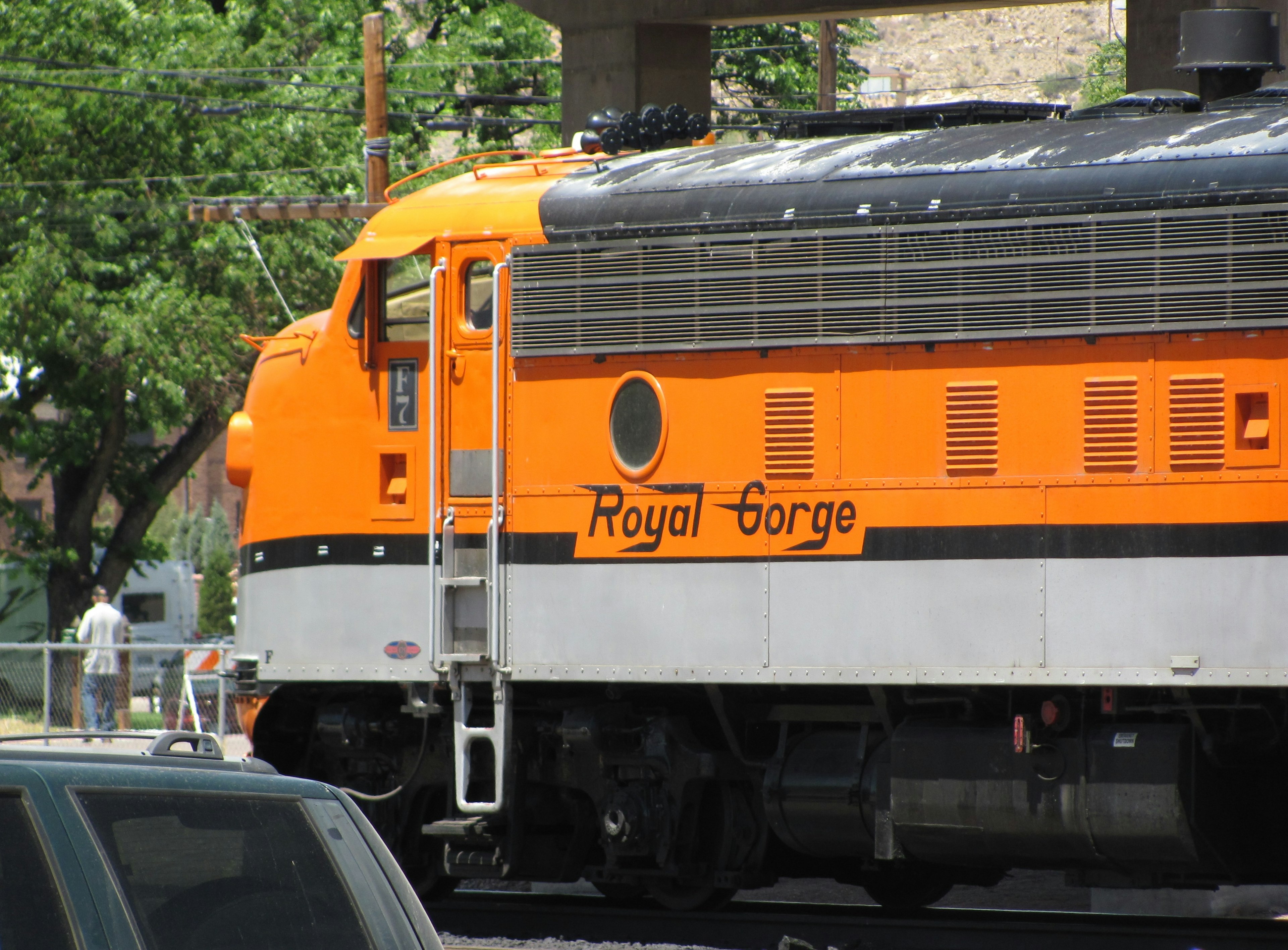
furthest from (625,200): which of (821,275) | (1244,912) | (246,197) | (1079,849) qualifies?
(246,197)

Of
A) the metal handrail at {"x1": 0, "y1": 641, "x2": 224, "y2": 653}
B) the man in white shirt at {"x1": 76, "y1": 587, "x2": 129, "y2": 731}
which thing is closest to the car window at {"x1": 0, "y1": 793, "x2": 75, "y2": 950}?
the metal handrail at {"x1": 0, "y1": 641, "x2": 224, "y2": 653}

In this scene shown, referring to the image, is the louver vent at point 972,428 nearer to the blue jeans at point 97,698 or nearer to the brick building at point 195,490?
the blue jeans at point 97,698

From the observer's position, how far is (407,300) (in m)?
9.80

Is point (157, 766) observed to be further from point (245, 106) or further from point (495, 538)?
point (245, 106)

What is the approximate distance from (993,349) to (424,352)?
3.18m

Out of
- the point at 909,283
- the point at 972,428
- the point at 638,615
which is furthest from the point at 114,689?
the point at 972,428

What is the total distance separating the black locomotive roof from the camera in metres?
7.89

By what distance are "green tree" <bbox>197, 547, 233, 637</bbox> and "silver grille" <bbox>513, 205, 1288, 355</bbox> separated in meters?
57.9

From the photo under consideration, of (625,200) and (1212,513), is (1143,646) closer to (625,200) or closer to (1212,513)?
(1212,513)

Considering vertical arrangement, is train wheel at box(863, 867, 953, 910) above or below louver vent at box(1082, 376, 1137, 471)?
below

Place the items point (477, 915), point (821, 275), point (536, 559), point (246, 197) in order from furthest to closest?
1. point (246, 197)
2. point (477, 915)
3. point (536, 559)
4. point (821, 275)

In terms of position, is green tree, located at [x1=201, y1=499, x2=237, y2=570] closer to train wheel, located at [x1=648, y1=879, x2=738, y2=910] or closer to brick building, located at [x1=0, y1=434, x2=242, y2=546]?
brick building, located at [x1=0, y1=434, x2=242, y2=546]

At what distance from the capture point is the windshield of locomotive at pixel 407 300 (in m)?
9.73

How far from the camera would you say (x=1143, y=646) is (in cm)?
777
